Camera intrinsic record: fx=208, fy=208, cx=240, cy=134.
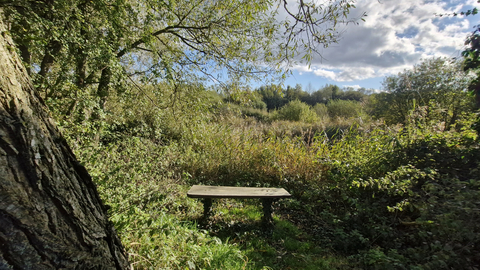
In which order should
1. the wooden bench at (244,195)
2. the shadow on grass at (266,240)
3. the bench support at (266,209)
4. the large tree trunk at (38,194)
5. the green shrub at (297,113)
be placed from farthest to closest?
the green shrub at (297,113), the bench support at (266,209), the wooden bench at (244,195), the shadow on grass at (266,240), the large tree trunk at (38,194)

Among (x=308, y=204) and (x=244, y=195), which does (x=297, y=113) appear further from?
(x=244, y=195)

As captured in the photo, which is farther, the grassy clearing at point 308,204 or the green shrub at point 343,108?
the green shrub at point 343,108

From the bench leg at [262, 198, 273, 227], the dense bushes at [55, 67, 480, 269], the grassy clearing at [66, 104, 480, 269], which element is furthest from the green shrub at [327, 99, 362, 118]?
the bench leg at [262, 198, 273, 227]

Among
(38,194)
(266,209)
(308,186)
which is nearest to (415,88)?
(308,186)

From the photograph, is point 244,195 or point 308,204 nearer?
point 244,195

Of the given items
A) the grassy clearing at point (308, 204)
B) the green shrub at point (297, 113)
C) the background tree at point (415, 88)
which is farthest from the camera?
the green shrub at point (297, 113)

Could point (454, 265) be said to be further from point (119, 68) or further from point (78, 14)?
point (78, 14)

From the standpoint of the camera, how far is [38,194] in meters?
0.80

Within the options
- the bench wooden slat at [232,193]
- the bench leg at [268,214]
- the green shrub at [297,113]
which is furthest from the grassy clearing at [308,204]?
the green shrub at [297,113]

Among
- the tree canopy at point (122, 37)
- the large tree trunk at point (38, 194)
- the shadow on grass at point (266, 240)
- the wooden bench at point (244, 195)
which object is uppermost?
the tree canopy at point (122, 37)

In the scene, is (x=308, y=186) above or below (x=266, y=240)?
above

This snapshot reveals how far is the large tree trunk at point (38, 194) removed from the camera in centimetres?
71

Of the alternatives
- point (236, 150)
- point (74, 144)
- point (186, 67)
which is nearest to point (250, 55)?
point (186, 67)

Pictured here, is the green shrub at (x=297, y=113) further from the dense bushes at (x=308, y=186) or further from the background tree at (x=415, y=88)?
the dense bushes at (x=308, y=186)
